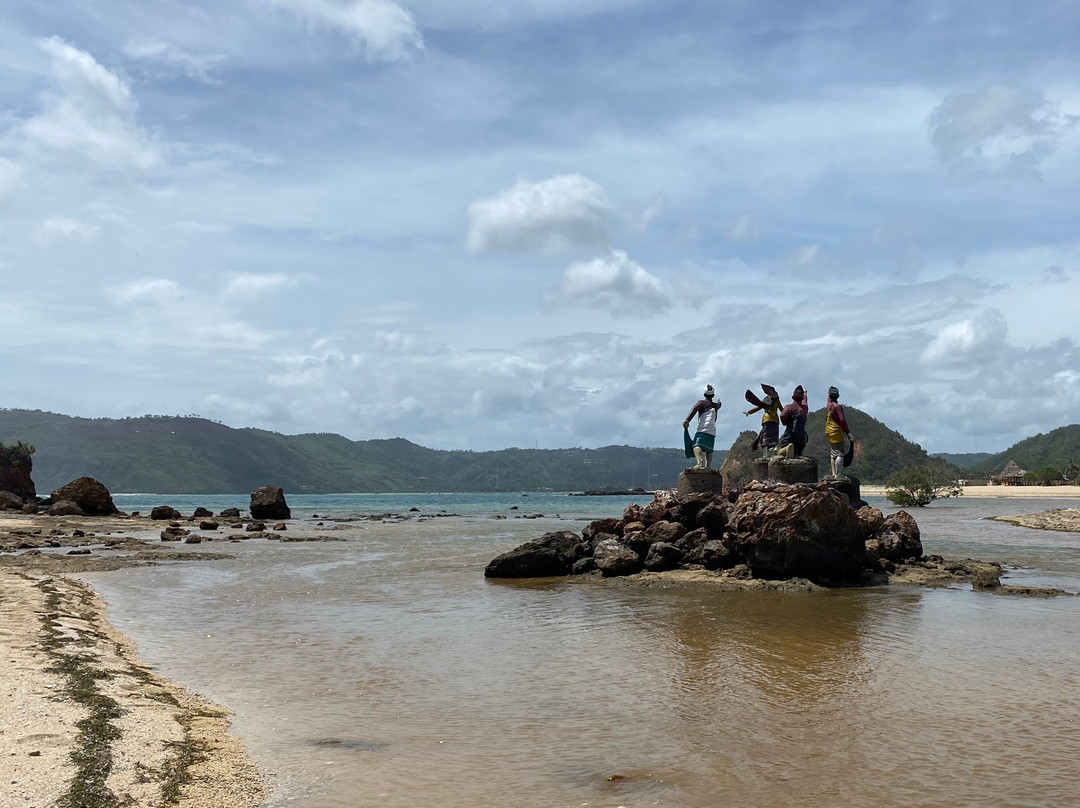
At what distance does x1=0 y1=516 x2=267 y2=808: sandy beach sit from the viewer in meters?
5.39

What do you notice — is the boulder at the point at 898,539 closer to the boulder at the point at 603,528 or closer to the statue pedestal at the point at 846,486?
the statue pedestal at the point at 846,486

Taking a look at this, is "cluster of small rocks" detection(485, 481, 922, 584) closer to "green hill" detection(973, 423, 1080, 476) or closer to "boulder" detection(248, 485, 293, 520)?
"boulder" detection(248, 485, 293, 520)

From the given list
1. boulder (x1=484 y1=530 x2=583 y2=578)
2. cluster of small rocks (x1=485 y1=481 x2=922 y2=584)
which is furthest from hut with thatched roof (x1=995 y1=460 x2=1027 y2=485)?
boulder (x1=484 y1=530 x2=583 y2=578)

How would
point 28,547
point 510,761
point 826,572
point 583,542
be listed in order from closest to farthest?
point 510,761, point 826,572, point 583,542, point 28,547

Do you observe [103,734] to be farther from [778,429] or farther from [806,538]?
[778,429]

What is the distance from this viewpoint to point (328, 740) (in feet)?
23.2

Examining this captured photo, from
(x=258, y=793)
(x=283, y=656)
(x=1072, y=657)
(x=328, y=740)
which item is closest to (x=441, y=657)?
(x=283, y=656)

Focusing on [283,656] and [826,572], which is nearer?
[283,656]

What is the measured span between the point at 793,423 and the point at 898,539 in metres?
3.90

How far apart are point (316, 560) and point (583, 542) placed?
9.77 metres

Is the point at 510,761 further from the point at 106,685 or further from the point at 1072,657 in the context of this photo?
the point at 1072,657

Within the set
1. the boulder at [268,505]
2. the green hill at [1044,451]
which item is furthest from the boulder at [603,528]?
the green hill at [1044,451]

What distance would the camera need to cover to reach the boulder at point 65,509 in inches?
1852

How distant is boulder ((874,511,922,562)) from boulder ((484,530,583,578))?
725cm
